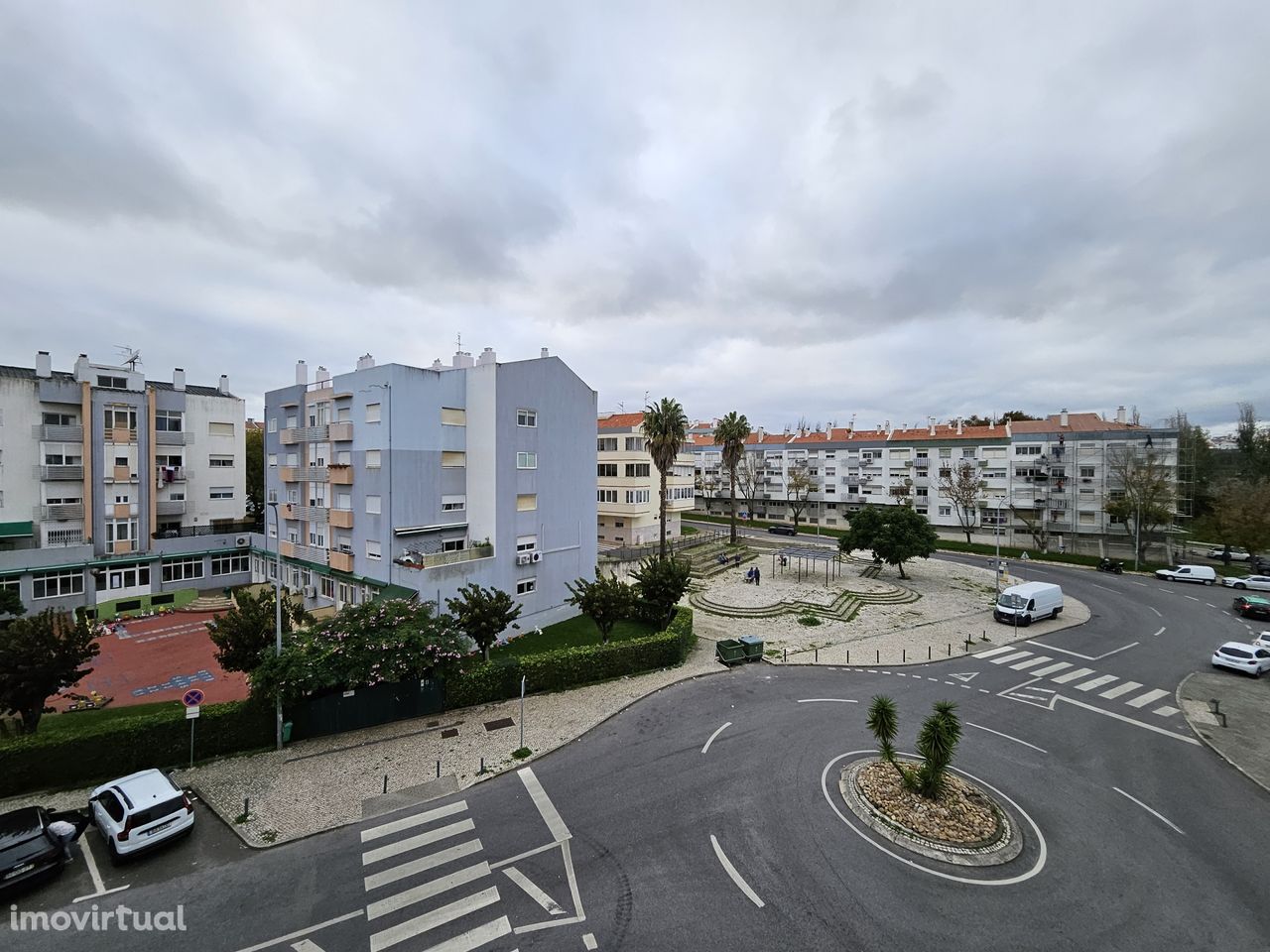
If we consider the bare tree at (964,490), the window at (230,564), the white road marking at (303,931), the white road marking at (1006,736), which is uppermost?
the bare tree at (964,490)

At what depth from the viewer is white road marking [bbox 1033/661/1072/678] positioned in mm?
23609

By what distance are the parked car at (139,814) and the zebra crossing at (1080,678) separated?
3121 cm

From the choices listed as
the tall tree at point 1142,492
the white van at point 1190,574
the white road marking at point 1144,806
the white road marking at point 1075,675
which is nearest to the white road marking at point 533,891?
the white road marking at point 1144,806

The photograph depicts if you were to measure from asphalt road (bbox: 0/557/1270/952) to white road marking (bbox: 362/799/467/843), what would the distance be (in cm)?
7

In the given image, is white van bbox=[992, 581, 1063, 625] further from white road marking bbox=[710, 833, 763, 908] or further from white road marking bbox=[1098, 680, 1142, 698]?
white road marking bbox=[710, 833, 763, 908]

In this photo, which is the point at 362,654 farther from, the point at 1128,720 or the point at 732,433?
the point at 732,433

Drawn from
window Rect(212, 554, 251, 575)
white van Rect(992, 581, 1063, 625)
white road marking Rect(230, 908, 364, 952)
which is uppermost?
window Rect(212, 554, 251, 575)

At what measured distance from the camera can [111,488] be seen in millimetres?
34188

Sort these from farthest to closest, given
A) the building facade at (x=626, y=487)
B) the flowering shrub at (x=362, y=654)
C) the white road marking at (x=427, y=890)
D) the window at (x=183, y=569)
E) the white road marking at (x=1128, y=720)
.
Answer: the building facade at (x=626, y=487)
the window at (x=183, y=569)
the white road marking at (x=1128, y=720)
the flowering shrub at (x=362, y=654)
the white road marking at (x=427, y=890)

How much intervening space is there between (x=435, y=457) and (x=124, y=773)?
16.8 m

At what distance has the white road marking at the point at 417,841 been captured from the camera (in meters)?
11.9

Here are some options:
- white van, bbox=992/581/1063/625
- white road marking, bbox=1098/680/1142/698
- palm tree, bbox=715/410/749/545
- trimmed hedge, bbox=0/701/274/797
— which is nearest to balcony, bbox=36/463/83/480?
trimmed hedge, bbox=0/701/274/797

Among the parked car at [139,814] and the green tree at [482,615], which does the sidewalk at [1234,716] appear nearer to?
the green tree at [482,615]

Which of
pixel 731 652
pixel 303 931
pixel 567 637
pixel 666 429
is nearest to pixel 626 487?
pixel 666 429
